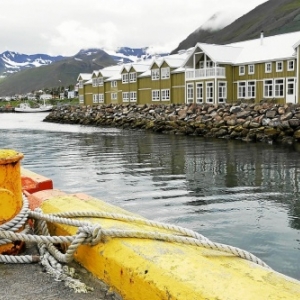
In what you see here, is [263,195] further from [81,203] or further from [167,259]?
[167,259]

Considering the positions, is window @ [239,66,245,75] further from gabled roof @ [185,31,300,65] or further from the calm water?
the calm water

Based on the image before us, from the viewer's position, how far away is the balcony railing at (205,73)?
44812 mm

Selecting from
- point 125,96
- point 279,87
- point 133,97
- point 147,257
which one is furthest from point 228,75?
point 147,257

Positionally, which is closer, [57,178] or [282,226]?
[282,226]

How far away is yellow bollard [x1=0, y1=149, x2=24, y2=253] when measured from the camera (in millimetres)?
3900

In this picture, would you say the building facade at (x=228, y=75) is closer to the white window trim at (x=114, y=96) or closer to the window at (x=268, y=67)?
the window at (x=268, y=67)

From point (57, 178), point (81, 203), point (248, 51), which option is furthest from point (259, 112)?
point (81, 203)

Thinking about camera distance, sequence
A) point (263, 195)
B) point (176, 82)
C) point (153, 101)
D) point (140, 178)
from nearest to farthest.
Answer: point (263, 195) < point (140, 178) < point (176, 82) < point (153, 101)

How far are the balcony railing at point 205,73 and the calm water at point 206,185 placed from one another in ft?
73.8

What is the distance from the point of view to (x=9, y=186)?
157 inches

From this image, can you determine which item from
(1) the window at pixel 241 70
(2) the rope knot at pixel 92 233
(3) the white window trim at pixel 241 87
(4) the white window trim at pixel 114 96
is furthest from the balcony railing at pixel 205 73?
(2) the rope knot at pixel 92 233

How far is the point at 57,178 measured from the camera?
47.2 feet

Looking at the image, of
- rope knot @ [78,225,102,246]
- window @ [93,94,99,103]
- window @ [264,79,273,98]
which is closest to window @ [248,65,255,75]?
window @ [264,79,273,98]

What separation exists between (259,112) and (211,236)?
25.1 meters
